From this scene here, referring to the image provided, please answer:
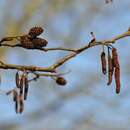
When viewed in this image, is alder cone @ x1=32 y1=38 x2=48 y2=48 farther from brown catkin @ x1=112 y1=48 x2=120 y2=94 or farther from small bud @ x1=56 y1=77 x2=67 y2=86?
small bud @ x1=56 y1=77 x2=67 y2=86

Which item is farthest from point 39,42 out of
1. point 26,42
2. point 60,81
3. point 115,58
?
point 60,81

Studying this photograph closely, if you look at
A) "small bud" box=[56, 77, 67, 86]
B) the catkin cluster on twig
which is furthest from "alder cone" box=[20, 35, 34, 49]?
"small bud" box=[56, 77, 67, 86]

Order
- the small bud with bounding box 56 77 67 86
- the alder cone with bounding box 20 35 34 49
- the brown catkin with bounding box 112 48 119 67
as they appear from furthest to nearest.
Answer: the small bud with bounding box 56 77 67 86 < the brown catkin with bounding box 112 48 119 67 < the alder cone with bounding box 20 35 34 49

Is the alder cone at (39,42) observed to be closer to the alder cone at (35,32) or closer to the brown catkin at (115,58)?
the alder cone at (35,32)

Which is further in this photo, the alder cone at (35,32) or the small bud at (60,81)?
the small bud at (60,81)

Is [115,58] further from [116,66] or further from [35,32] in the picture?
[35,32]

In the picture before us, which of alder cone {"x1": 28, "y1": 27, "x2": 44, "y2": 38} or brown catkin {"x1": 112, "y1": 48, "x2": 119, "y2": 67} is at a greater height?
alder cone {"x1": 28, "y1": 27, "x2": 44, "y2": 38}

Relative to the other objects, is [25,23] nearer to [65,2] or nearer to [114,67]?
[65,2]

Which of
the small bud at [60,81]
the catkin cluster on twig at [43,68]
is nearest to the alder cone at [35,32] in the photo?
the catkin cluster on twig at [43,68]

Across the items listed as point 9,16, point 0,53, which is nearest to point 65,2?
point 9,16

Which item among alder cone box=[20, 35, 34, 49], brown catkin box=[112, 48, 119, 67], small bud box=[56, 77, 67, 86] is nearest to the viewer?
alder cone box=[20, 35, 34, 49]

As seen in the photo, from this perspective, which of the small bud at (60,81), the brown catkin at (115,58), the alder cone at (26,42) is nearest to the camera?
the alder cone at (26,42)
